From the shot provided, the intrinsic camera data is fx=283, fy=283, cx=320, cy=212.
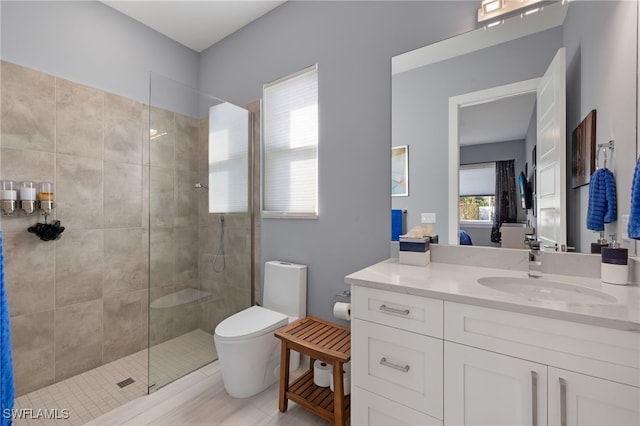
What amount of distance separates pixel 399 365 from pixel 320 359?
0.49m

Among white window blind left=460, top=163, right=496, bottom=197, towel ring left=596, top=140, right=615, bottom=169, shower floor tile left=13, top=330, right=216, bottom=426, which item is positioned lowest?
shower floor tile left=13, top=330, right=216, bottom=426

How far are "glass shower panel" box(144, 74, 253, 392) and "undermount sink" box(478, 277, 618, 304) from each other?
190 cm

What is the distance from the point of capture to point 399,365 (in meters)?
1.17

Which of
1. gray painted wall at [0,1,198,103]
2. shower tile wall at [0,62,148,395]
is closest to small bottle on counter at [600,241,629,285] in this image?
shower tile wall at [0,62,148,395]

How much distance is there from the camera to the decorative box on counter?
152 cm

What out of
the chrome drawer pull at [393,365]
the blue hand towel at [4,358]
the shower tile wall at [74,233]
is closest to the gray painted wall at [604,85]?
the chrome drawer pull at [393,365]

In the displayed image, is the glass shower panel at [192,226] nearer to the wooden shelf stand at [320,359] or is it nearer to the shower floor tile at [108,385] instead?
the shower floor tile at [108,385]

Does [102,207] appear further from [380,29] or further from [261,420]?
[380,29]

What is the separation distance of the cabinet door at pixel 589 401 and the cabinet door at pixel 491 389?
0.03m

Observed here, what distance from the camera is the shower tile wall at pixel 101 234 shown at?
186 cm

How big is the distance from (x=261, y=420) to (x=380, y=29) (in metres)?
2.47

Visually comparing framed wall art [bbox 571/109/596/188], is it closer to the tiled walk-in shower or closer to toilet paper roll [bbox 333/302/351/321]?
toilet paper roll [bbox 333/302/351/321]

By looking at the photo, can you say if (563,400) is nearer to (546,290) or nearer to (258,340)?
(546,290)

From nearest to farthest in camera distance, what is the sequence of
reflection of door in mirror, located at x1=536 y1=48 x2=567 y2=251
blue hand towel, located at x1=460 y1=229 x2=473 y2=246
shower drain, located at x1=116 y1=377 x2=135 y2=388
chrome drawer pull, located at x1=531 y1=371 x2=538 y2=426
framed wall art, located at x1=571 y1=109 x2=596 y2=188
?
chrome drawer pull, located at x1=531 y1=371 x2=538 y2=426, framed wall art, located at x1=571 y1=109 x2=596 y2=188, reflection of door in mirror, located at x1=536 y1=48 x2=567 y2=251, blue hand towel, located at x1=460 y1=229 x2=473 y2=246, shower drain, located at x1=116 y1=377 x2=135 y2=388
